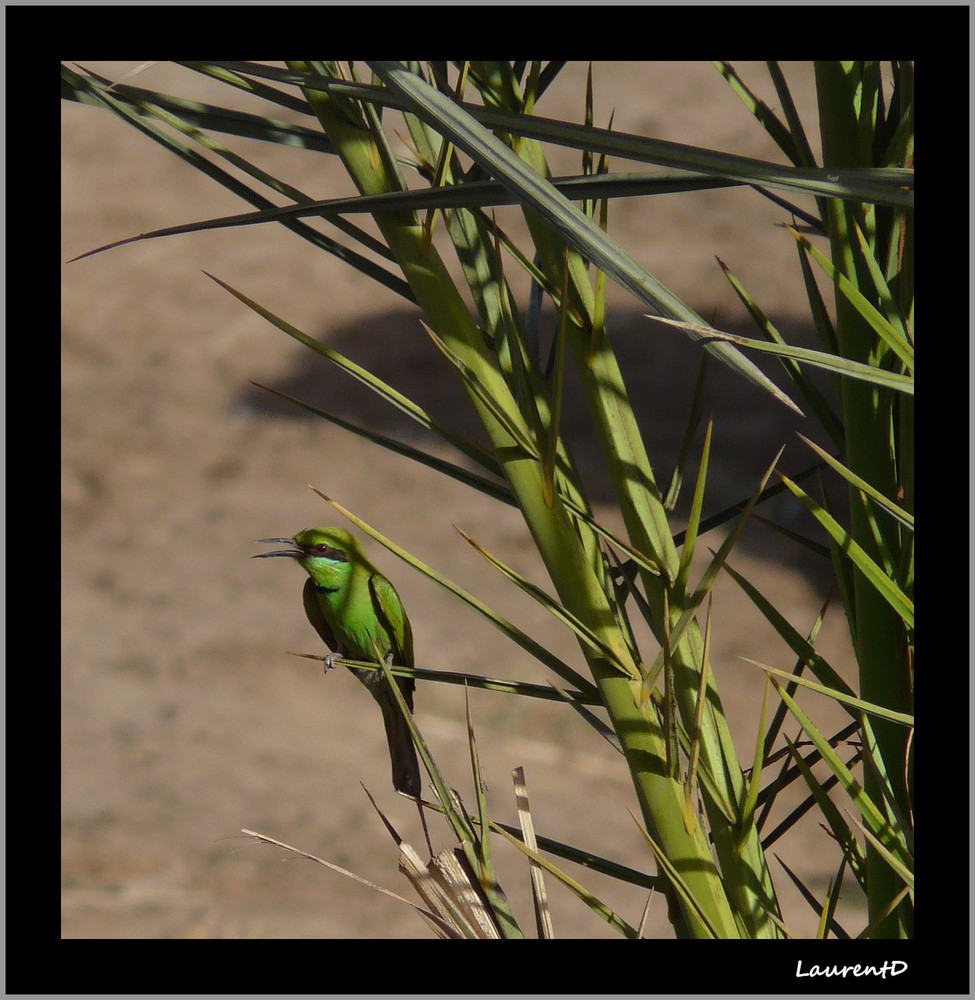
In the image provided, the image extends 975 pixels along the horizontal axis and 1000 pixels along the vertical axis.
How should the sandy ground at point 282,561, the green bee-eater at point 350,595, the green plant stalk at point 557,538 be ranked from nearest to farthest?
the green plant stalk at point 557,538
the green bee-eater at point 350,595
the sandy ground at point 282,561

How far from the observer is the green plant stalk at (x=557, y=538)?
0.85 metres

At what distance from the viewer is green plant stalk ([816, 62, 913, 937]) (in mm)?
943

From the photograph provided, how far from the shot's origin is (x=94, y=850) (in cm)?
431

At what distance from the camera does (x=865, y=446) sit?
962 mm

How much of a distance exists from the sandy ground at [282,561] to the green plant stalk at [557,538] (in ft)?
9.94

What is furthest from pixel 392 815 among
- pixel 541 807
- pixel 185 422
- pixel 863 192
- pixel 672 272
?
pixel 863 192

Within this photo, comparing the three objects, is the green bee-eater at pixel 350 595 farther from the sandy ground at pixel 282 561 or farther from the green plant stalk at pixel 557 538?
the sandy ground at pixel 282 561

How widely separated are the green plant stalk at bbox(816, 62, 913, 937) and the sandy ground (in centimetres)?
296

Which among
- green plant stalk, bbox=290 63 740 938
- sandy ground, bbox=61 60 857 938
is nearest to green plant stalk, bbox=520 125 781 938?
green plant stalk, bbox=290 63 740 938

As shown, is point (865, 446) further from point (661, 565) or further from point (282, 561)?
point (282, 561)

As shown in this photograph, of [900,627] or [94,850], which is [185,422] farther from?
[900,627]


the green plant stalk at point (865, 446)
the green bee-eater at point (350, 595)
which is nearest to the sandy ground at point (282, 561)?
the green bee-eater at point (350, 595)

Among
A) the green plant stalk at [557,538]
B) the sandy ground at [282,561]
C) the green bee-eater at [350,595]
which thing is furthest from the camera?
the sandy ground at [282,561]

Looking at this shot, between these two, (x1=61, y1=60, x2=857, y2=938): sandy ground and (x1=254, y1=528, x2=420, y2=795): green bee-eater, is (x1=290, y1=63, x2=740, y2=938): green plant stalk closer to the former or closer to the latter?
(x1=254, y1=528, x2=420, y2=795): green bee-eater
